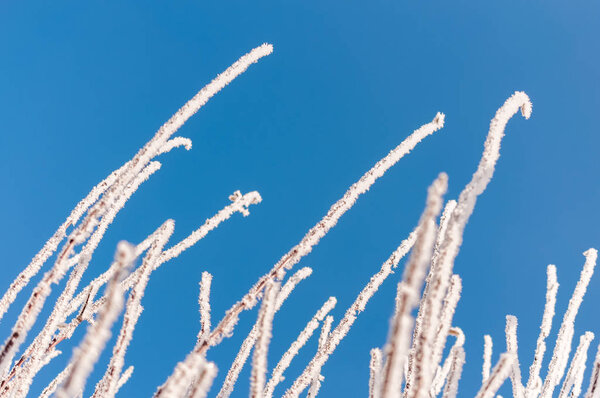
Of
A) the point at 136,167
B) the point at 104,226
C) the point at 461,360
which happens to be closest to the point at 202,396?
the point at 136,167

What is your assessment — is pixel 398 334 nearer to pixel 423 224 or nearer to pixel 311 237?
pixel 423 224

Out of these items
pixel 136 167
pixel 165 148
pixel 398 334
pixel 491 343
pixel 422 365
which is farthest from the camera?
pixel 491 343

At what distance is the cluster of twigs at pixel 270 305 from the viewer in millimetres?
1234

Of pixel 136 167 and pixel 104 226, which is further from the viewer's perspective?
pixel 104 226

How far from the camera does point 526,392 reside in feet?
10.2

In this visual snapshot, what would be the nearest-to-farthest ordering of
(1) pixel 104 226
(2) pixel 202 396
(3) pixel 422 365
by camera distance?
(3) pixel 422 365
(2) pixel 202 396
(1) pixel 104 226

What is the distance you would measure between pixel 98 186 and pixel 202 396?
150cm

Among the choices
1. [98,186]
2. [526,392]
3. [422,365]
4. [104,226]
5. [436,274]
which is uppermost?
[98,186]

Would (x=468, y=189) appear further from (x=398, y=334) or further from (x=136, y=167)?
(x=136, y=167)

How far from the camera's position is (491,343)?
13.2ft

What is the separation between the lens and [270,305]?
162 cm

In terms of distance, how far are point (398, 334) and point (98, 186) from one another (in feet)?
6.23

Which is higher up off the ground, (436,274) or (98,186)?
(98,186)

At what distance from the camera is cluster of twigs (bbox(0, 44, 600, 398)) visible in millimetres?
1234
